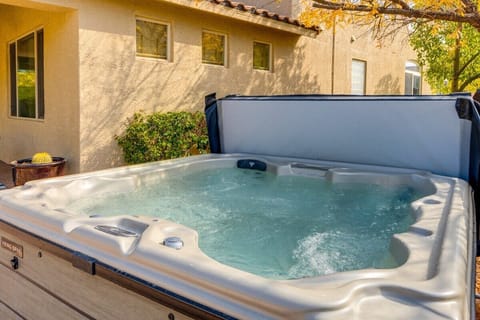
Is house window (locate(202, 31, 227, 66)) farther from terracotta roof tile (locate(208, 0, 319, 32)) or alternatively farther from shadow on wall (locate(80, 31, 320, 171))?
terracotta roof tile (locate(208, 0, 319, 32))

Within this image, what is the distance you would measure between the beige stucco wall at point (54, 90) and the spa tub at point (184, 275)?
3200mm

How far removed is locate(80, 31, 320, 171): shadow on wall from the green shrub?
0.52 ft

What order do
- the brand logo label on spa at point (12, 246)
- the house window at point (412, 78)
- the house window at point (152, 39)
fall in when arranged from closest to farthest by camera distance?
the brand logo label on spa at point (12, 246), the house window at point (152, 39), the house window at point (412, 78)

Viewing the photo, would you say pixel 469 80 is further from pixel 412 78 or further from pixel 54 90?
pixel 54 90

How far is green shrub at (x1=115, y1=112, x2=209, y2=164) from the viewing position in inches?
245

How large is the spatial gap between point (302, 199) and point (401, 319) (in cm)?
265

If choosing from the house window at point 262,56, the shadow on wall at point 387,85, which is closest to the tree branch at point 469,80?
the shadow on wall at point 387,85

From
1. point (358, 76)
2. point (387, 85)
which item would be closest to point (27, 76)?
point (358, 76)

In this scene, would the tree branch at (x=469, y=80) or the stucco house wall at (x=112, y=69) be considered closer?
the stucco house wall at (x=112, y=69)

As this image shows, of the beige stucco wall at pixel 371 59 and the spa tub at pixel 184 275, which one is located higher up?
the beige stucco wall at pixel 371 59

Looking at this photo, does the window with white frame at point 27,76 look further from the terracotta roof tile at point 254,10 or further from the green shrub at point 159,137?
the terracotta roof tile at point 254,10

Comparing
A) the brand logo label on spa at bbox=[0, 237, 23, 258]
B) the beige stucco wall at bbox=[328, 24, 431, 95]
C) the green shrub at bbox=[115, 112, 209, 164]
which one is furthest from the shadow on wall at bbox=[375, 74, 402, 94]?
the brand logo label on spa at bbox=[0, 237, 23, 258]

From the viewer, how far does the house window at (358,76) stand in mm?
11891

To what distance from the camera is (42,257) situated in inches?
84.0
